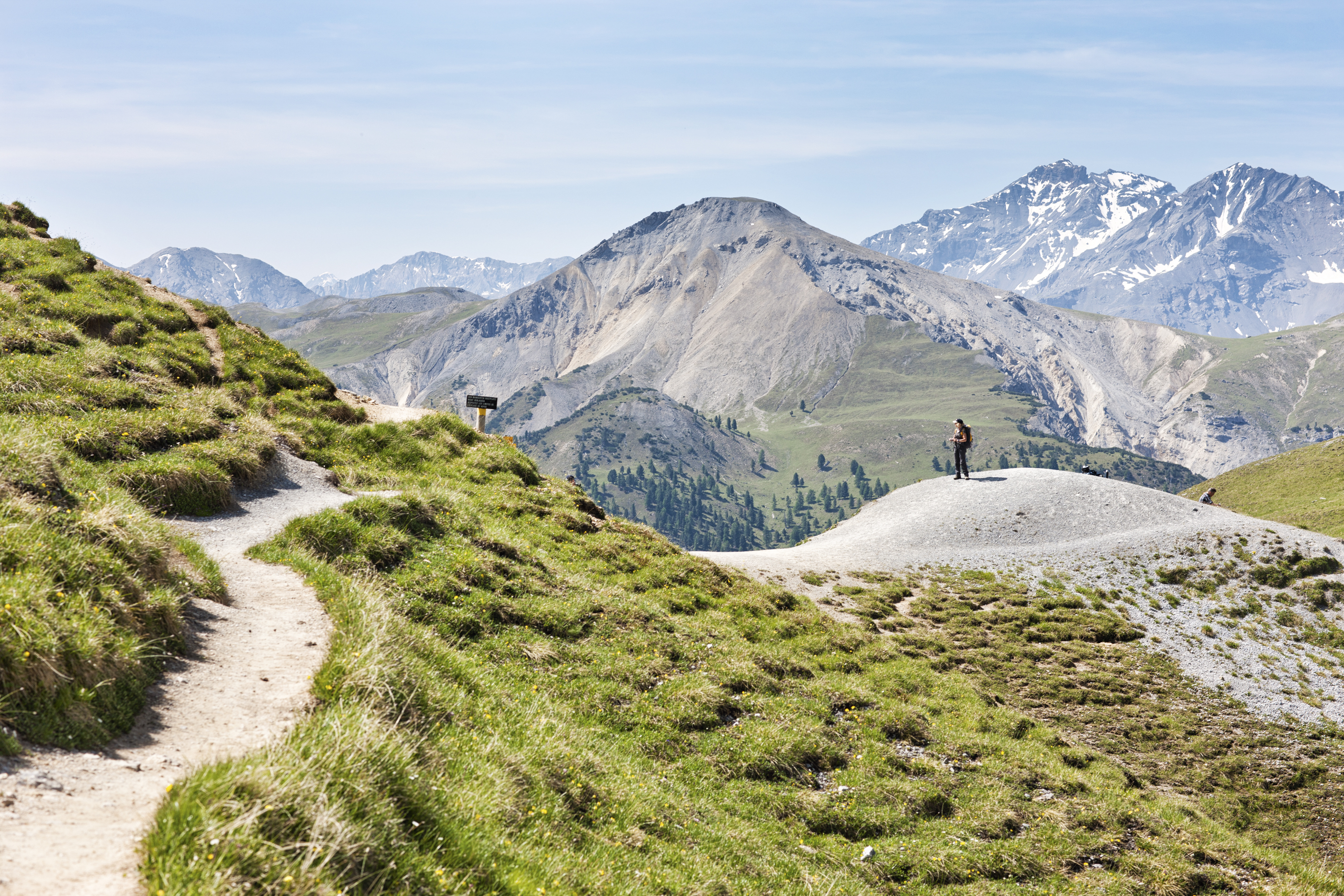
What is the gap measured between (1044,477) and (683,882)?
51.5 meters

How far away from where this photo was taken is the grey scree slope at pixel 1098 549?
32000 millimetres

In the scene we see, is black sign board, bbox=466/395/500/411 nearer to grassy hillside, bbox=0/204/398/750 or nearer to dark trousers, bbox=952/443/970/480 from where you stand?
grassy hillside, bbox=0/204/398/750

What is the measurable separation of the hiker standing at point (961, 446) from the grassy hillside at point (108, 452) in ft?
127

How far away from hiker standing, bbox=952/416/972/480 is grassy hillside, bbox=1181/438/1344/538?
32936mm

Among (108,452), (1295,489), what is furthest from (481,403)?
(1295,489)

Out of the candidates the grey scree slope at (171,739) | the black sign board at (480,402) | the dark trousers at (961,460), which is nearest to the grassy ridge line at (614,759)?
the grey scree slope at (171,739)

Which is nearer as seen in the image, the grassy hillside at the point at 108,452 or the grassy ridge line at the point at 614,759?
the grassy ridge line at the point at 614,759

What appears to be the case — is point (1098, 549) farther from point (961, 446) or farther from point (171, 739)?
point (171, 739)

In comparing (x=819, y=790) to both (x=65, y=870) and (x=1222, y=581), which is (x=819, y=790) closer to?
(x=65, y=870)

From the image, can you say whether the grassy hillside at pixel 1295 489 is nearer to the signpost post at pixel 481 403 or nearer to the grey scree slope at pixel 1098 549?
the grey scree slope at pixel 1098 549

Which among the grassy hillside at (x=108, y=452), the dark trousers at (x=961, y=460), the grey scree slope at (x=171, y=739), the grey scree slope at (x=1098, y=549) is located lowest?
the grey scree slope at (x=1098, y=549)

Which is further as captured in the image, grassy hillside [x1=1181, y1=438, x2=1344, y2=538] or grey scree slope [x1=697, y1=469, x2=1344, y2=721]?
grassy hillside [x1=1181, y1=438, x2=1344, y2=538]

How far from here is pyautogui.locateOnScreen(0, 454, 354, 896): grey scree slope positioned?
5656 millimetres

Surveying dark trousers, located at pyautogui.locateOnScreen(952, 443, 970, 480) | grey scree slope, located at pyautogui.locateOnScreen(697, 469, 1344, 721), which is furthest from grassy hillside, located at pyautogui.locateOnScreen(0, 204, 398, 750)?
dark trousers, located at pyautogui.locateOnScreen(952, 443, 970, 480)
